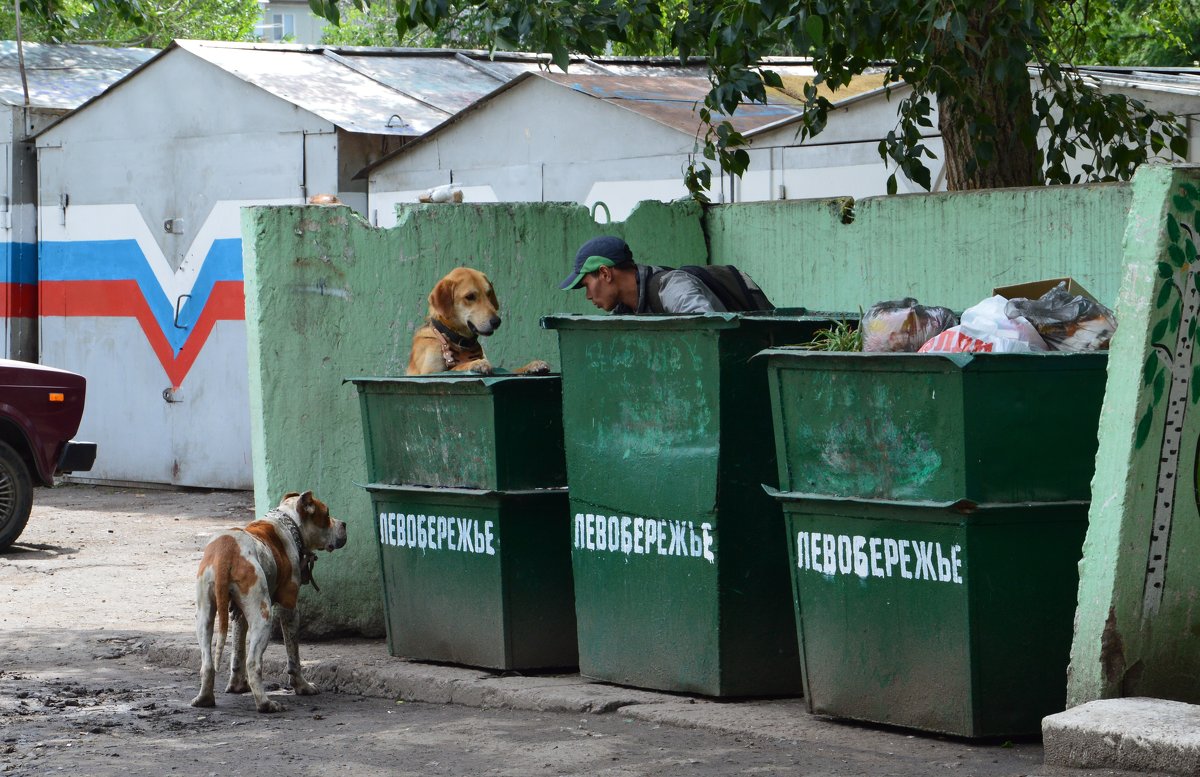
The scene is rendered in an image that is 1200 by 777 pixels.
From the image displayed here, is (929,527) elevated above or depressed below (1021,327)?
below

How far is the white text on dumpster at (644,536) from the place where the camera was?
6.23 meters

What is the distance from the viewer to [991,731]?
5.46 meters

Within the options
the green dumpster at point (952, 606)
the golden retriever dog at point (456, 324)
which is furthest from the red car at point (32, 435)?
the green dumpster at point (952, 606)

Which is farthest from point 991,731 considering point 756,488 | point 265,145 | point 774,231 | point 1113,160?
point 265,145

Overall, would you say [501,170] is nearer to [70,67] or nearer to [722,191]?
[722,191]

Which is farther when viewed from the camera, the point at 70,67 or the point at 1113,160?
the point at 70,67

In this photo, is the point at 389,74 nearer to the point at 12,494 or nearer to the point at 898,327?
the point at 12,494

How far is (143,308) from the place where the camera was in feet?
49.6

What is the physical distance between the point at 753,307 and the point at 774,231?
147 cm

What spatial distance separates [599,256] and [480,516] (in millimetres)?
1137

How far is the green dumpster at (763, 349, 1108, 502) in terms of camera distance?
5293mm

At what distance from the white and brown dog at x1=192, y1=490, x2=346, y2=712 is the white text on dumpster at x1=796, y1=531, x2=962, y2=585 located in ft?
6.85

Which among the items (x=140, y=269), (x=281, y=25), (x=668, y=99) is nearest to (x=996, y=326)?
(x=668, y=99)

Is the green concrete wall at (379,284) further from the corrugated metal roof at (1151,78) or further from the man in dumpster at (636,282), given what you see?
the corrugated metal roof at (1151,78)
